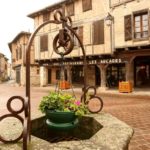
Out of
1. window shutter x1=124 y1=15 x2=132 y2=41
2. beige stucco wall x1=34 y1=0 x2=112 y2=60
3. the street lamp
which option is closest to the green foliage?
window shutter x1=124 y1=15 x2=132 y2=41

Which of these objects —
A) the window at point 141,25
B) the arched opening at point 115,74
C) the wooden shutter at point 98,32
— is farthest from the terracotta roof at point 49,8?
the arched opening at point 115,74

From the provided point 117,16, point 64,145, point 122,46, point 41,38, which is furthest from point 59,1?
point 64,145

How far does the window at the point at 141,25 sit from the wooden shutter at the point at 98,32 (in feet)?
9.36

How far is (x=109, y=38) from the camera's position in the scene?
17.4m

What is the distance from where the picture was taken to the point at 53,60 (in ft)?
74.4

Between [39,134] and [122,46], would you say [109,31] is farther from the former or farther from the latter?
[39,134]

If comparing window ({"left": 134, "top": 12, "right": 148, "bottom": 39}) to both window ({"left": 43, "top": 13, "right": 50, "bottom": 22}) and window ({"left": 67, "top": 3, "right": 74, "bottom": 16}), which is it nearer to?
window ({"left": 67, "top": 3, "right": 74, "bottom": 16})

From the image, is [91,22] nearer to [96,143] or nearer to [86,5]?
[86,5]

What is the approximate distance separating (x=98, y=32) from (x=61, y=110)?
15260mm

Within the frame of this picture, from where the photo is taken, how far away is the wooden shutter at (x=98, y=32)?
58.7 ft

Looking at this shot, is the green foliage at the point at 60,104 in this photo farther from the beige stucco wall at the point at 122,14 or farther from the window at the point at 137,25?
the window at the point at 137,25

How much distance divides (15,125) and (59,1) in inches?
731

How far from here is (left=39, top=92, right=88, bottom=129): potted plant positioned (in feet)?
11.1

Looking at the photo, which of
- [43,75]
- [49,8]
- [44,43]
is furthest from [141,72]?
[43,75]
